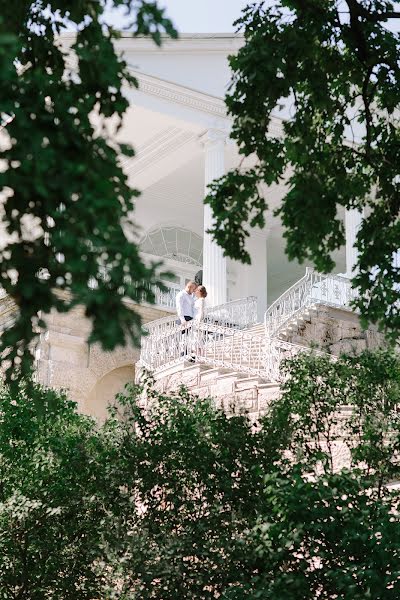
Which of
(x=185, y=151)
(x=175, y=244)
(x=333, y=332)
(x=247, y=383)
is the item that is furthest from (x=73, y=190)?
(x=175, y=244)

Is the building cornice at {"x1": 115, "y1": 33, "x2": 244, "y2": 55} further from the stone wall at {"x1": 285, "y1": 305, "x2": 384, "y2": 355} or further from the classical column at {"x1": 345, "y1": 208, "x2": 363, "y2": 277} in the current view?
the stone wall at {"x1": 285, "y1": 305, "x2": 384, "y2": 355}

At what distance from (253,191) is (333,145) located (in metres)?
1.15

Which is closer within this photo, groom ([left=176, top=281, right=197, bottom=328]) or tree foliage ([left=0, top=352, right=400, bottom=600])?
tree foliage ([left=0, top=352, right=400, bottom=600])

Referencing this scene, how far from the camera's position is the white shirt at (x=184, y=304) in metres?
18.8

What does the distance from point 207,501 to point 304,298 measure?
11623mm

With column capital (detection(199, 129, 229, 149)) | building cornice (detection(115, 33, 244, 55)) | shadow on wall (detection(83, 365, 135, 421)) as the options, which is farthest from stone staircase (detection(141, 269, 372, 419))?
building cornice (detection(115, 33, 244, 55))

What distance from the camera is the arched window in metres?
28.7

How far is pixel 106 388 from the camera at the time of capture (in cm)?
2233

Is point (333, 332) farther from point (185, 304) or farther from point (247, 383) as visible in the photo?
point (247, 383)

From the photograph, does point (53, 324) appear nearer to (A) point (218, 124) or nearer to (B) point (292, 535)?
(A) point (218, 124)

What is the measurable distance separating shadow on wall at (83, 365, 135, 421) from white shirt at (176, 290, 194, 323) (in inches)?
147

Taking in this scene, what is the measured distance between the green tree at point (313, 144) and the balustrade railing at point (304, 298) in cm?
996

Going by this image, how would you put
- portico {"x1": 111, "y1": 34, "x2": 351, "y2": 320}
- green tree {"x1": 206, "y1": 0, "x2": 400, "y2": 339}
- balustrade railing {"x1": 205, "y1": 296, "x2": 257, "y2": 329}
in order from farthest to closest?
portico {"x1": 111, "y1": 34, "x2": 351, "y2": 320} < balustrade railing {"x1": 205, "y1": 296, "x2": 257, "y2": 329} < green tree {"x1": 206, "y1": 0, "x2": 400, "y2": 339}

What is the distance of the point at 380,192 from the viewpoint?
30.3ft
